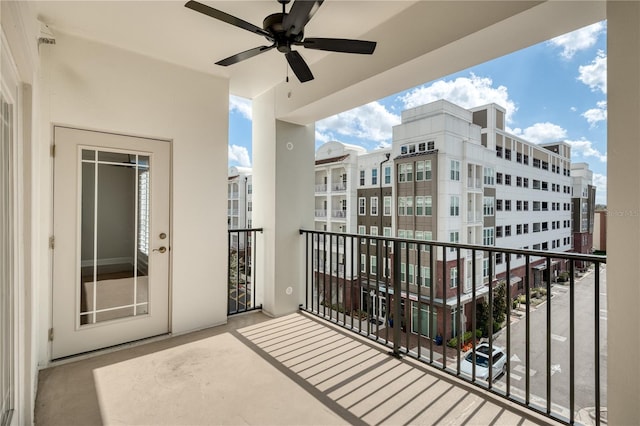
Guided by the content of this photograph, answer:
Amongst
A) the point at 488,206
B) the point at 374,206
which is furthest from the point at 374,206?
the point at 488,206

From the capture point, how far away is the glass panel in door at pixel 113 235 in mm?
2639

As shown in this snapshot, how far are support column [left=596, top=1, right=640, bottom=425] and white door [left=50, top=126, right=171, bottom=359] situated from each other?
3336mm

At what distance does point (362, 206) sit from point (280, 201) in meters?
2.47

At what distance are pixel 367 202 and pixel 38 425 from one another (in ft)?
16.3

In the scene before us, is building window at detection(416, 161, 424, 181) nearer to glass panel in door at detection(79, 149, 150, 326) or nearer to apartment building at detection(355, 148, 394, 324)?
apartment building at detection(355, 148, 394, 324)

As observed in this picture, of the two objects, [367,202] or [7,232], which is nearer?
[7,232]

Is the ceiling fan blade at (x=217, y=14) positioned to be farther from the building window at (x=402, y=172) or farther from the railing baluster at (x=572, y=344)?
the building window at (x=402, y=172)

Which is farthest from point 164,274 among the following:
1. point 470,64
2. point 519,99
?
point 519,99

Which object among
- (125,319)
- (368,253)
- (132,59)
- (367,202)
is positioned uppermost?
(132,59)

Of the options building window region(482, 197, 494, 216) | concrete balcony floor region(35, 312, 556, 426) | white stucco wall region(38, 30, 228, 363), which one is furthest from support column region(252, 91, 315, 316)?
building window region(482, 197, 494, 216)

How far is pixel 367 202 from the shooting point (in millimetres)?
5730

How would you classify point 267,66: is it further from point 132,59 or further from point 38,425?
point 38,425

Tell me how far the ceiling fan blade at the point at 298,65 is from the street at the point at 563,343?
2195mm

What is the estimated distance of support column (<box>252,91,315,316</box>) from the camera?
3572 mm
